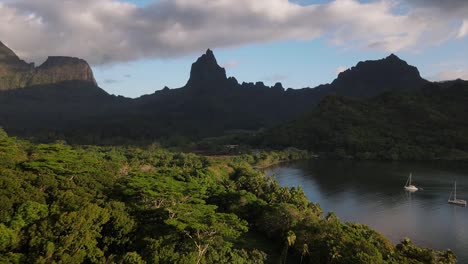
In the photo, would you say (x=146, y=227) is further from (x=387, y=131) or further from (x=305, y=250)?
(x=387, y=131)

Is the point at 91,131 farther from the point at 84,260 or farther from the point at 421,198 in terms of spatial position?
the point at 84,260

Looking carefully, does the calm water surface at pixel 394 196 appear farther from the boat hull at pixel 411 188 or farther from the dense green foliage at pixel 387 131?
the dense green foliage at pixel 387 131

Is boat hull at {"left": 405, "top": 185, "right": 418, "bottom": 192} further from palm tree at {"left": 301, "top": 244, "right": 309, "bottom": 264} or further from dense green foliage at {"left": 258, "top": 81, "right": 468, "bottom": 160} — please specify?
palm tree at {"left": 301, "top": 244, "right": 309, "bottom": 264}

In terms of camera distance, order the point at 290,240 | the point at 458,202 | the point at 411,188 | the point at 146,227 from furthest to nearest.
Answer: the point at 411,188 → the point at 458,202 → the point at 290,240 → the point at 146,227

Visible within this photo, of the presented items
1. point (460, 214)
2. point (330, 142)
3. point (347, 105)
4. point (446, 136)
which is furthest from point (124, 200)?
point (347, 105)

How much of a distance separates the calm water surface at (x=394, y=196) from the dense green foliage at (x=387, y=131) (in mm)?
17333

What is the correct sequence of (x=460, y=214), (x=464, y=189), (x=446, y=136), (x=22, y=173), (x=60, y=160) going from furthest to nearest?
(x=446, y=136), (x=464, y=189), (x=460, y=214), (x=60, y=160), (x=22, y=173)

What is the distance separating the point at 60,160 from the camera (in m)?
44.1

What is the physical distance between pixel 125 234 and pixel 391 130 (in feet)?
522

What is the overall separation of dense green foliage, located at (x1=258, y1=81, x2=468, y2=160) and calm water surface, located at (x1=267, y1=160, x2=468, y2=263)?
56.9 ft

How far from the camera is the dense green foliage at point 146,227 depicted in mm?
26250

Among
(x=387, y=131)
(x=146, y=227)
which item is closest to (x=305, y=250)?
(x=146, y=227)

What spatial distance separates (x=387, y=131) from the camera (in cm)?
16950

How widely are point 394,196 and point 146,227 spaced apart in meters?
65.2
